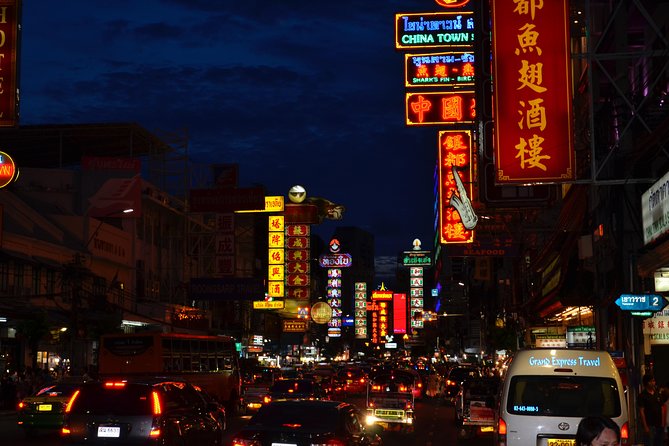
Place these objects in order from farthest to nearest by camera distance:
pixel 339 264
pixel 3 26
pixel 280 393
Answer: pixel 339 264, pixel 280 393, pixel 3 26

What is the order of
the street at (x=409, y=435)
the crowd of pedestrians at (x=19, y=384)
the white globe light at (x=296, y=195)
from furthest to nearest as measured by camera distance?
1. the white globe light at (x=296, y=195)
2. the crowd of pedestrians at (x=19, y=384)
3. the street at (x=409, y=435)

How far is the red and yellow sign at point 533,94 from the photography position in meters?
21.2

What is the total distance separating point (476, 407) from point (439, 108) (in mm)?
16215

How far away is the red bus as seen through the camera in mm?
34469

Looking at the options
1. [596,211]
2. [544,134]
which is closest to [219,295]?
[596,211]

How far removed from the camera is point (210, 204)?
6581 centimetres

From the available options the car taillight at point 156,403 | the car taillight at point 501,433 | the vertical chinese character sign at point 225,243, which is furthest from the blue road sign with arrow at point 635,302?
the vertical chinese character sign at point 225,243

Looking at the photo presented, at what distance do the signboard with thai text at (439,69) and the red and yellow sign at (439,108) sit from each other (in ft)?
1.78

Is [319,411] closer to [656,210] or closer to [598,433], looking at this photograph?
[598,433]

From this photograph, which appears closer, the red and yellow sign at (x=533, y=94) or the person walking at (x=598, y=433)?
the person walking at (x=598, y=433)

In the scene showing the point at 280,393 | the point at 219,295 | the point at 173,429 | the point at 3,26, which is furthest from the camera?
the point at 219,295

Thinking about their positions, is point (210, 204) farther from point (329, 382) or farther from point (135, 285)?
point (329, 382)

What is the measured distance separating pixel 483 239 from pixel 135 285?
28.5 metres

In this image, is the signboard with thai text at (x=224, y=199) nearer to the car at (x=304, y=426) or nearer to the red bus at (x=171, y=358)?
the red bus at (x=171, y=358)
